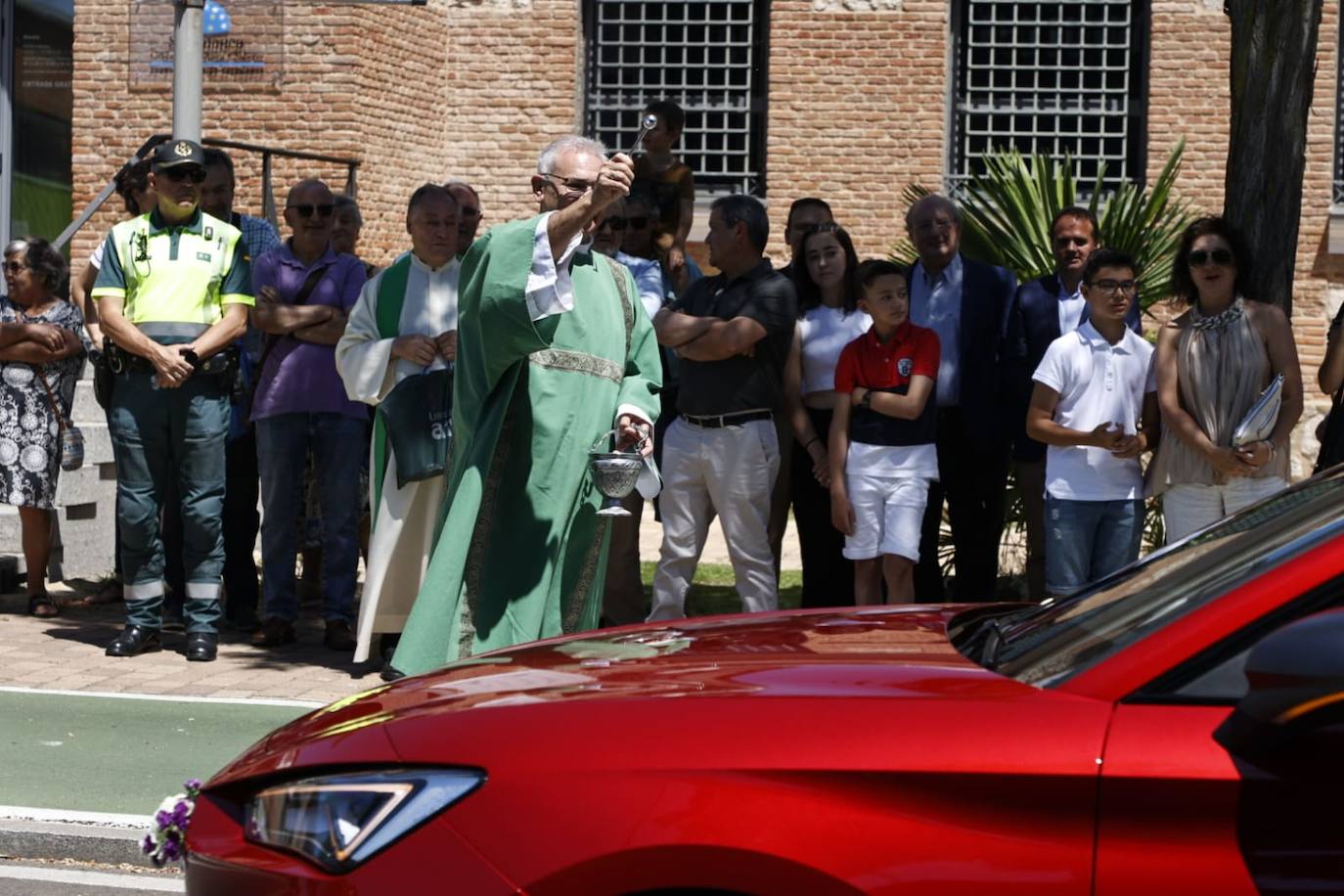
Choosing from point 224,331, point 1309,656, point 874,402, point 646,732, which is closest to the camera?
point 1309,656

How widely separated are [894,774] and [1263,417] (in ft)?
16.7

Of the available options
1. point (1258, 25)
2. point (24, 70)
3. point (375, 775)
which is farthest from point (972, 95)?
point (375, 775)

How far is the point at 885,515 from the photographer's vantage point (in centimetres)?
847

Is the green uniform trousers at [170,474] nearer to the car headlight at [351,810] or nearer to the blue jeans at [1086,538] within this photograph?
the blue jeans at [1086,538]

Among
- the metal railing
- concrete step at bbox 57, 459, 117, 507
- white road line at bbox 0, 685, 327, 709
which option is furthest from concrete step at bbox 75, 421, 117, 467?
the metal railing

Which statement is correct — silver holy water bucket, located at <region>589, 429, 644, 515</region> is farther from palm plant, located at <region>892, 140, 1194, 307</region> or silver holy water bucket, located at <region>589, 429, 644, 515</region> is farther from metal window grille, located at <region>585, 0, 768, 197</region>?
metal window grille, located at <region>585, 0, 768, 197</region>

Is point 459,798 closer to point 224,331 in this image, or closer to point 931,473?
point 931,473

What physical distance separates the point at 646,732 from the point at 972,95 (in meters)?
17.3

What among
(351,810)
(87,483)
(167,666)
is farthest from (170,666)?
(351,810)

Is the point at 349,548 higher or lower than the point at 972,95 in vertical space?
lower

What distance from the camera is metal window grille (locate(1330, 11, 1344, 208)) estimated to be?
18.7 metres

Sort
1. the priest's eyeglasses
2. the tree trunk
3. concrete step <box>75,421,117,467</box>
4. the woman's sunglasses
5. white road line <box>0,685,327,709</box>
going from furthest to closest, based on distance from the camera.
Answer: concrete step <box>75,421,117,467</box>
the woman's sunglasses
the tree trunk
white road line <box>0,685,327,709</box>
the priest's eyeglasses

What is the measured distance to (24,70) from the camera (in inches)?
777

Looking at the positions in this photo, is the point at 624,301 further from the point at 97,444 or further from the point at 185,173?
the point at 97,444
